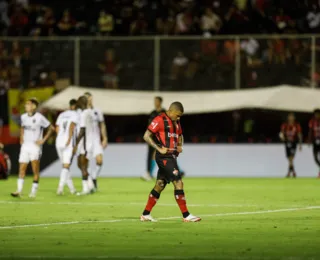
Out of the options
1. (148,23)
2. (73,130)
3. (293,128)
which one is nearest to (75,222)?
(73,130)

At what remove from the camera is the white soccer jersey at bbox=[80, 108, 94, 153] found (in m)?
23.1

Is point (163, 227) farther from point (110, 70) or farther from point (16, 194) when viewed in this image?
point (110, 70)

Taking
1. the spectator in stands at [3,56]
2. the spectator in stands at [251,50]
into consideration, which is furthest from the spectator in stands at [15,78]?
the spectator in stands at [251,50]

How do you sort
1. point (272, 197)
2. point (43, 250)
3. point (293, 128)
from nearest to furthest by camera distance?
point (43, 250), point (272, 197), point (293, 128)

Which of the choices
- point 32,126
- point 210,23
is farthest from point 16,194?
point 210,23

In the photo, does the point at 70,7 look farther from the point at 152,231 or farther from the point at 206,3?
the point at 152,231

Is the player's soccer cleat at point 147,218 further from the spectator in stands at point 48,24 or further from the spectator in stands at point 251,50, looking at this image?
the spectator in stands at point 48,24

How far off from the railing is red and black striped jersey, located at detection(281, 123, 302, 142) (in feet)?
4.89

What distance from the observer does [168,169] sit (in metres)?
15.6

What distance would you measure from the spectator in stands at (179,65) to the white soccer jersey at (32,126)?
12.5 m

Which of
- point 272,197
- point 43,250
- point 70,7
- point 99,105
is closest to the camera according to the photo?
point 43,250

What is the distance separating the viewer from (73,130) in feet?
74.9

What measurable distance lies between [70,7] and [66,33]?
140 cm

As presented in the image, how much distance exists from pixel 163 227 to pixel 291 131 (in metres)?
17.9
